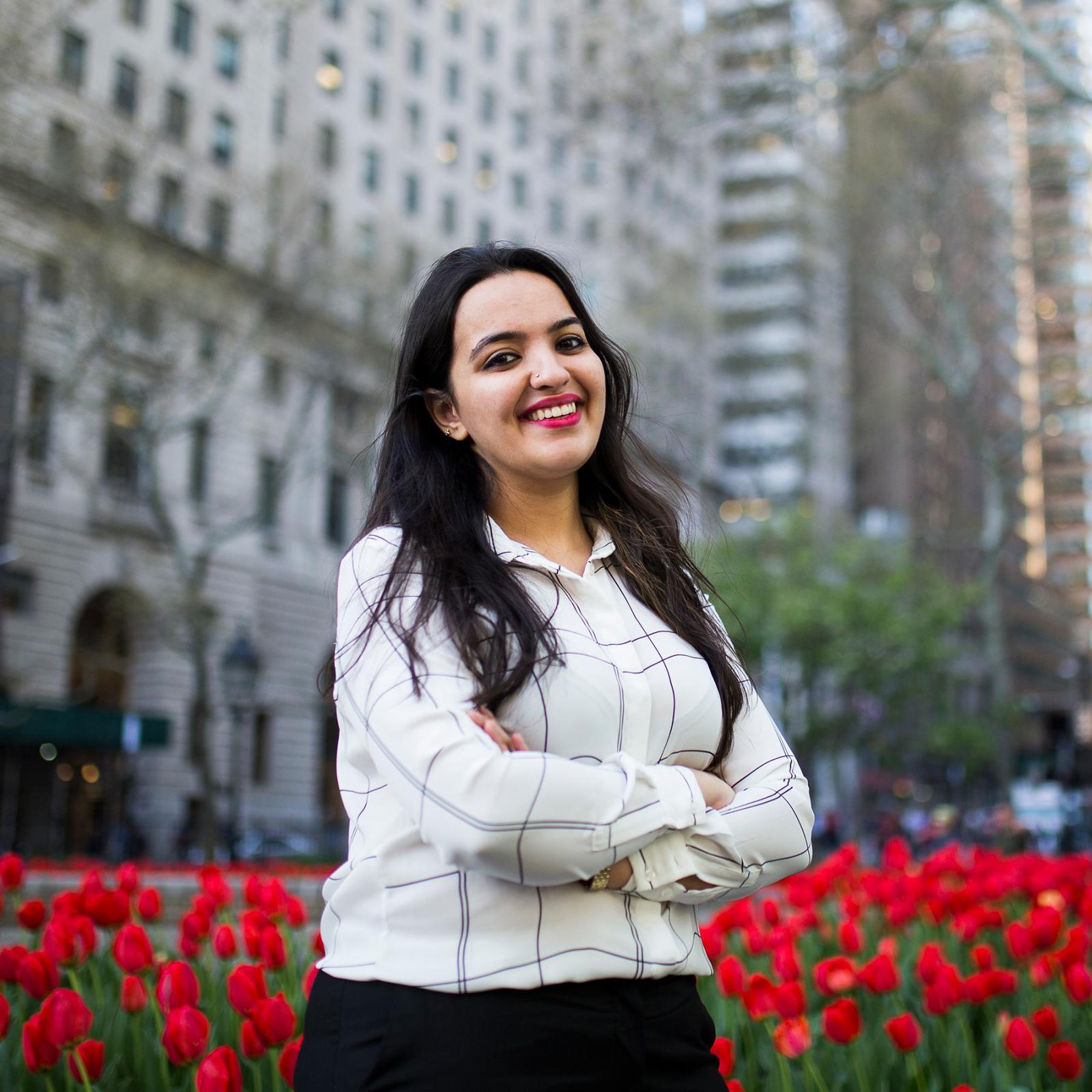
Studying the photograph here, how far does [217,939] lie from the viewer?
4309 millimetres

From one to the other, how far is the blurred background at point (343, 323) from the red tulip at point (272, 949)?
10.4m

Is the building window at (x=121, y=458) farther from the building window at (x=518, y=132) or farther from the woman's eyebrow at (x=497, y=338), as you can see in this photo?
the woman's eyebrow at (x=497, y=338)

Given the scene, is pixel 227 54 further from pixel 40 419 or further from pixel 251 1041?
pixel 251 1041

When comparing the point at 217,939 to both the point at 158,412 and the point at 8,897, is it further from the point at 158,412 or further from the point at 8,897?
the point at 158,412

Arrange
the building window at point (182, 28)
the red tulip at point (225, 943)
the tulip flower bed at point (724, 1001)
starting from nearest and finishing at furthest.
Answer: the tulip flower bed at point (724, 1001) → the red tulip at point (225, 943) → the building window at point (182, 28)

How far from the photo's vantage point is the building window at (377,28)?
4253cm

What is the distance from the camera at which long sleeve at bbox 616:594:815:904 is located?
1997mm

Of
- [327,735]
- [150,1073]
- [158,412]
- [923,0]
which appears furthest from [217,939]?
[327,735]

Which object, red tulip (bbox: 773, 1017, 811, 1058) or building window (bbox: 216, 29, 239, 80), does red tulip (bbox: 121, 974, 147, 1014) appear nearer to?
red tulip (bbox: 773, 1017, 811, 1058)

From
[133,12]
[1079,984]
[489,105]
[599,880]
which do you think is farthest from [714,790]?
[489,105]

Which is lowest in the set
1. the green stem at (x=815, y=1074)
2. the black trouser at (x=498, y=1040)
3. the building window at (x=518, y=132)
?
the green stem at (x=815, y=1074)

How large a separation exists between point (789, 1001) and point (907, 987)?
1621 millimetres

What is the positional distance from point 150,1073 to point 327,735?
34674mm

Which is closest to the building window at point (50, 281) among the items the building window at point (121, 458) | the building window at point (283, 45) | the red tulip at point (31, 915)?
the building window at point (121, 458)
